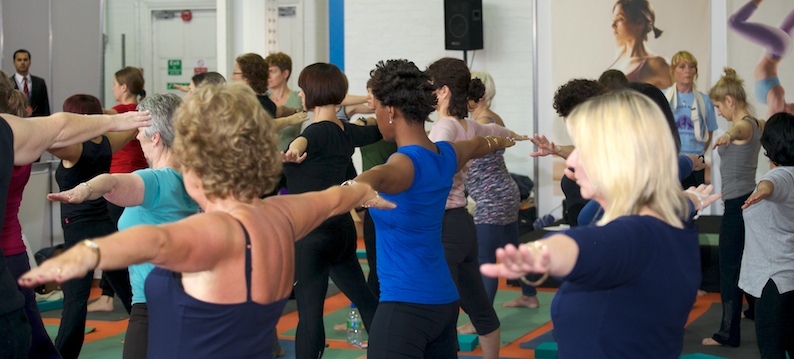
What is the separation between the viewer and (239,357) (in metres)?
1.91

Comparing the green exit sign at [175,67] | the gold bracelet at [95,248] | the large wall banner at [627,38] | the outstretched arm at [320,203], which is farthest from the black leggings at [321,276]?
the green exit sign at [175,67]

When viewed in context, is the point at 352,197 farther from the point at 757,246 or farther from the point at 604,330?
the point at 757,246

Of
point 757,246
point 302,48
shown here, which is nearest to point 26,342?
point 757,246

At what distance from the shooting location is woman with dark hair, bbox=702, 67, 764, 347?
489cm

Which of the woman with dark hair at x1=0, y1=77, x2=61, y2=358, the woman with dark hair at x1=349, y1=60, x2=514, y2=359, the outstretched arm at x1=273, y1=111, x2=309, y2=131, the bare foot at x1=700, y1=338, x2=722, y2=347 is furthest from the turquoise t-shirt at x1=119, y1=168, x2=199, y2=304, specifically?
the bare foot at x1=700, y1=338, x2=722, y2=347

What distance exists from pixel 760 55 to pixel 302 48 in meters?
4.43

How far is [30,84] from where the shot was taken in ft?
29.8

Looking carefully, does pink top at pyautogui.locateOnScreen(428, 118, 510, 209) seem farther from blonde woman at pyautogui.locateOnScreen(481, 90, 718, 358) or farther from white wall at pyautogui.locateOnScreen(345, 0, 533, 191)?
white wall at pyautogui.locateOnScreen(345, 0, 533, 191)

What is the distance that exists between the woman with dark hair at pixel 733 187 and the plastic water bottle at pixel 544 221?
2627mm

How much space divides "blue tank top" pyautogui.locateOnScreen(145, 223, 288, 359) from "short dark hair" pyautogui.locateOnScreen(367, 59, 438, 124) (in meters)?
1.20

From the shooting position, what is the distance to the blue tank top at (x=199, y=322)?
1.85 meters

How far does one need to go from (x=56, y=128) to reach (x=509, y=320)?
3.87 m

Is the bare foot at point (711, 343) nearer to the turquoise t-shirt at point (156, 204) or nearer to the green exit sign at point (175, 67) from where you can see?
the turquoise t-shirt at point (156, 204)

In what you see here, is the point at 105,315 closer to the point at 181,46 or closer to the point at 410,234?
the point at 410,234
